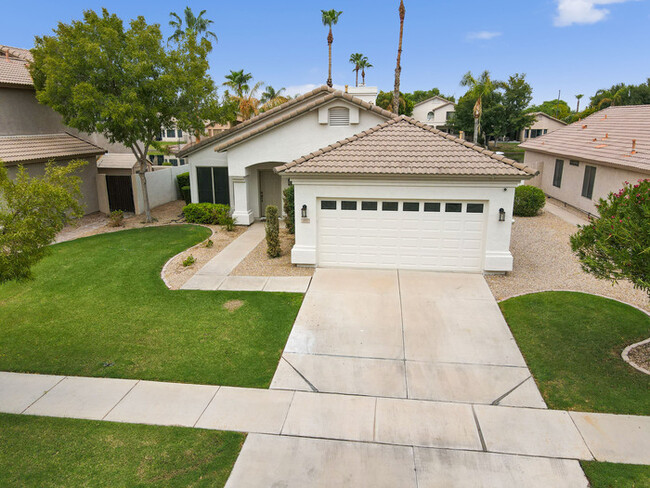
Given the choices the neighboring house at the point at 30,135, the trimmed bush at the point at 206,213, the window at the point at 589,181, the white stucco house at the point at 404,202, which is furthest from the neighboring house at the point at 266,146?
the window at the point at 589,181

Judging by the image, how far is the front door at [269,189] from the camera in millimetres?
20688

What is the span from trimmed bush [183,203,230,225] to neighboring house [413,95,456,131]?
174ft

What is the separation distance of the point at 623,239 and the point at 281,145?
13625 mm

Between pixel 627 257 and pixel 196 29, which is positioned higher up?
pixel 196 29

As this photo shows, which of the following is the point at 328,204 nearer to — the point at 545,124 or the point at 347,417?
the point at 347,417

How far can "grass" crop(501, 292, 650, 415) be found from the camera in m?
7.45

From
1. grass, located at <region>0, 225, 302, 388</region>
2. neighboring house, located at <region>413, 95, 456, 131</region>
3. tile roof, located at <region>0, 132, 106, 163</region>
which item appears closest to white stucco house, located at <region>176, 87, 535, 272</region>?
grass, located at <region>0, 225, 302, 388</region>

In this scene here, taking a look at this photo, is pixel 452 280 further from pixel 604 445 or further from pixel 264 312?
pixel 604 445

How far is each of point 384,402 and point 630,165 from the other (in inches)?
610

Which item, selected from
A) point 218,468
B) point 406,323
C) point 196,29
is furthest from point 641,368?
point 196,29

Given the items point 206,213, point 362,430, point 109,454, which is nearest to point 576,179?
point 206,213

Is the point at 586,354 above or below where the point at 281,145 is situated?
below

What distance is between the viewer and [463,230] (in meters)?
13.0

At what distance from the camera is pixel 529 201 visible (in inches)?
821
